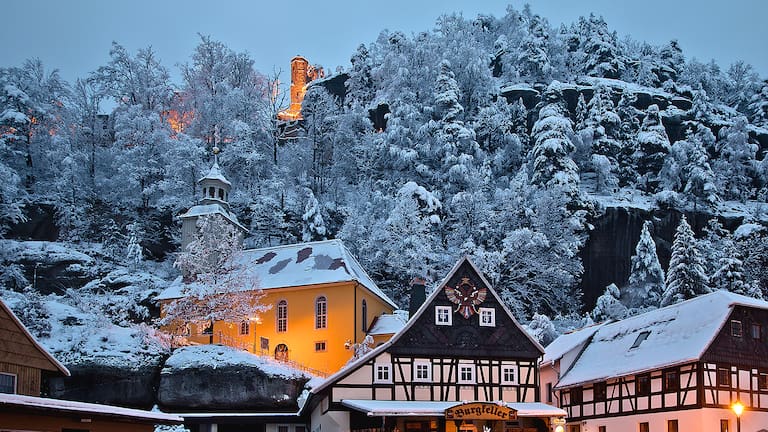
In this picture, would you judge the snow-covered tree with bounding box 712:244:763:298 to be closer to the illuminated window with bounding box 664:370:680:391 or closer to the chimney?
the illuminated window with bounding box 664:370:680:391

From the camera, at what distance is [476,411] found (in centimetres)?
3328

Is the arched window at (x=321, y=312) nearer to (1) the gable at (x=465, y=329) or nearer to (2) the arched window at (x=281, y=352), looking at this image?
(2) the arched window at (x=281, y=352)

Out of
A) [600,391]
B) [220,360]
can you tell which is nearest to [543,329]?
[600,391]

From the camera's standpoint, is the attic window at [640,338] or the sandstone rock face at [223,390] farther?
the sandstone rock face at [223,390]

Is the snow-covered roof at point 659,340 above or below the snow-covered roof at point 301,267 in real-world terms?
below

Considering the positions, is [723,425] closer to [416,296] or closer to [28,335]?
[416,296]

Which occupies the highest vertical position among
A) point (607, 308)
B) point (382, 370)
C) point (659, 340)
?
point (607, 308)

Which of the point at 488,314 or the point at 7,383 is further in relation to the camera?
the point at 488,314

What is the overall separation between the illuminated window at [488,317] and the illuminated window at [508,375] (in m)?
2.04

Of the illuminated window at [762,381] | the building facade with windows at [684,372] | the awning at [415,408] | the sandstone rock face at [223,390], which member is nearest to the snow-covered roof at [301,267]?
the sandstone rock face at [223,390]

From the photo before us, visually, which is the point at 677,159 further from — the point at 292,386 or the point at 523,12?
the point at 292,386

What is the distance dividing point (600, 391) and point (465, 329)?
7739 mm

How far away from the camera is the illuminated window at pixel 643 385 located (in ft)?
122

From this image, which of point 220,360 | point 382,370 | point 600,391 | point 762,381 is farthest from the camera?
point 220,360
